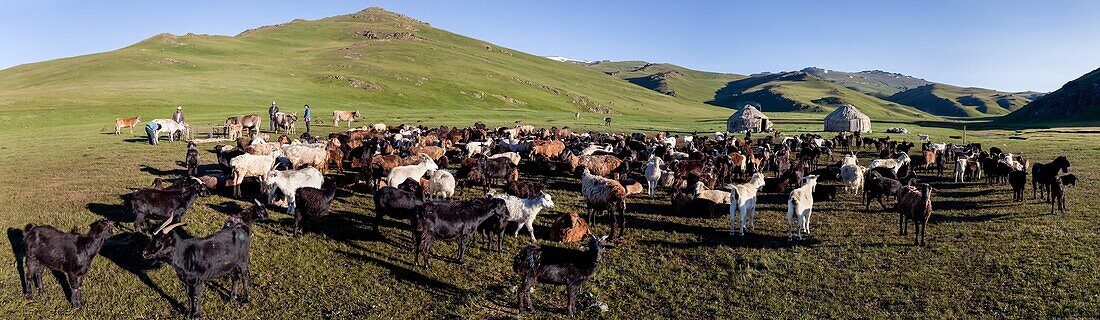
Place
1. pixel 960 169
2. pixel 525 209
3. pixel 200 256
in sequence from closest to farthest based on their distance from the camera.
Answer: pixel 200 256, pixel 525 209, pixel 960 169

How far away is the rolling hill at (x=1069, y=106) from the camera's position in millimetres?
112250

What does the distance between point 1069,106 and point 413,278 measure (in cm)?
15547

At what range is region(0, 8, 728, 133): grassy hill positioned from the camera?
6606 centimetres

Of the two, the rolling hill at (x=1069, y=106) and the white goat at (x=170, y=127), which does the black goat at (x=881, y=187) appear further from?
the rolling hill at (x=1069, y=106)

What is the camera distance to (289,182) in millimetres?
16953

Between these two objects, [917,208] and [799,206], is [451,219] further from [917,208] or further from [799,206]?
[917,208]

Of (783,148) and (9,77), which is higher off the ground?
(9,77)

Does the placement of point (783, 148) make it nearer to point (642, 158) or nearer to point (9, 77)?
point (642, 158)

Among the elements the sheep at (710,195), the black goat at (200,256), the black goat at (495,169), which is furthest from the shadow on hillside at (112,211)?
the sheep at (710,195)

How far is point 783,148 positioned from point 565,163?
539 inches

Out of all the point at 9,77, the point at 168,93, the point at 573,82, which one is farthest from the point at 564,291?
the point at 573,82

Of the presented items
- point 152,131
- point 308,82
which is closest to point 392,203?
point 152,131

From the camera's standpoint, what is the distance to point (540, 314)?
1038cm

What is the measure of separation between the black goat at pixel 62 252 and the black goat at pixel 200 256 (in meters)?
1.42
